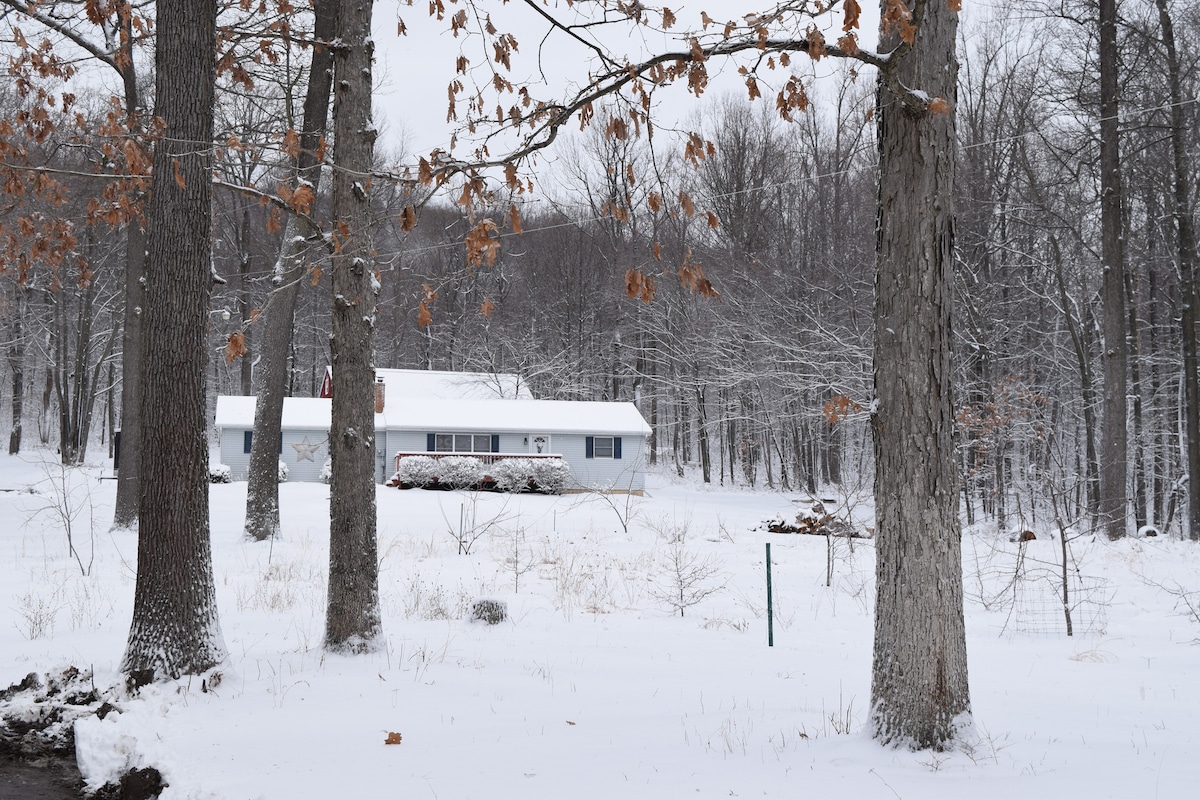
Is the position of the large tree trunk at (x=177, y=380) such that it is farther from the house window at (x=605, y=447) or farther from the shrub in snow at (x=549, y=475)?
the house window at (x=605, y=447)

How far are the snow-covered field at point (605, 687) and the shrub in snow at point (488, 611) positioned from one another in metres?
0.12

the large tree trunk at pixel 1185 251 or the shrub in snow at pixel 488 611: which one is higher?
the large tree trunk at pixel 1185 251

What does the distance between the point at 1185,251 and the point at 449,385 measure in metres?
25.9

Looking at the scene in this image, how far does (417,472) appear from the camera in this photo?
26844 millimetres

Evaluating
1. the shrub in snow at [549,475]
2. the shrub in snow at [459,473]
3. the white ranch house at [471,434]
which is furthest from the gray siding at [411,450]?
the shrub in snow at [459,473]

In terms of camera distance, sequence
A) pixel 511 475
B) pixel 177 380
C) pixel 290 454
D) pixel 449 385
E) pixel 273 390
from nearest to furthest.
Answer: pixel 177 380 < pixel 273 390 < pixel 511 475 < pixel 290 454 < pixel 449 385

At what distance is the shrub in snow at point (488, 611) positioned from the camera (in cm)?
789

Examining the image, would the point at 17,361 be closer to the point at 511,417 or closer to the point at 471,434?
the point at 471,434

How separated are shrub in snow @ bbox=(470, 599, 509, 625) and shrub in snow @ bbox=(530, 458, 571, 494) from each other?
63.8 ft

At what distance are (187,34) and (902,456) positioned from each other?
17.7ft

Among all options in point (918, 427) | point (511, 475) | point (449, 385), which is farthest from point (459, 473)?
point (918, 427)

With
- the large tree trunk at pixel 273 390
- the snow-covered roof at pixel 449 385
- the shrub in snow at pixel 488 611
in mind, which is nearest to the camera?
the shrub in snow at pixel 488 611

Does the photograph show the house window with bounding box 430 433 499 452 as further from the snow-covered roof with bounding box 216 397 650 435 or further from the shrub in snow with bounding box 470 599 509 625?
the shrub in snow with bounding box 470 599 509 625

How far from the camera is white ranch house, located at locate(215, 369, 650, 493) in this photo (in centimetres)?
3047
